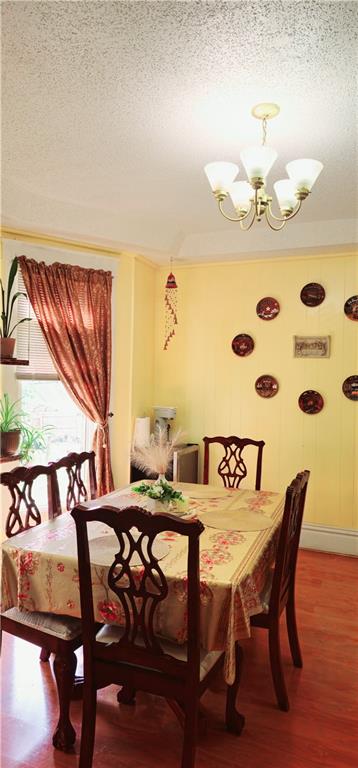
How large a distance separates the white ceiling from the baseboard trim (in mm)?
2529

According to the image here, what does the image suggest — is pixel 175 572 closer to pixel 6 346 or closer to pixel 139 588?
pixel 139 588

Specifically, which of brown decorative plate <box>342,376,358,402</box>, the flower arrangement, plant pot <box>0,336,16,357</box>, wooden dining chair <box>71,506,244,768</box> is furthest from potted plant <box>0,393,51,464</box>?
brown decorative plate <box>342,376,358,402</box>

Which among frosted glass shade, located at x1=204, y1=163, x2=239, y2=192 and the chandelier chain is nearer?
frosted glass shade, located at x1=204, y1=163, x2=239, y2=192

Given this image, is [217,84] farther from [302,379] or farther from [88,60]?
[302,379]

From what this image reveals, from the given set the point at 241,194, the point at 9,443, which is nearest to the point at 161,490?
the point at 9,443

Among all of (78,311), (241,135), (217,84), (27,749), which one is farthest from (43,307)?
(27,749)

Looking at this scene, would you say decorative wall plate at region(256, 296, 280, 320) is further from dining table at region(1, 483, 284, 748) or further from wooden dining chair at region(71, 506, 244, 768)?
wooden dining chair at region(71, 506, 244, 768)

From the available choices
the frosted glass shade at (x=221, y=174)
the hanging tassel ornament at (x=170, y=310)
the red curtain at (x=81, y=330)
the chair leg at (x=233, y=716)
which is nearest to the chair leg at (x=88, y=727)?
the chair leg at (x=233, y=716)

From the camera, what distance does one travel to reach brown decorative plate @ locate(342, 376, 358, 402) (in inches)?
162

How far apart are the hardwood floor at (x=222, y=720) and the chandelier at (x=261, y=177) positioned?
7.35ft

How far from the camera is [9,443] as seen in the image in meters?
3.23

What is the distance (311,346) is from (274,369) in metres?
0.37

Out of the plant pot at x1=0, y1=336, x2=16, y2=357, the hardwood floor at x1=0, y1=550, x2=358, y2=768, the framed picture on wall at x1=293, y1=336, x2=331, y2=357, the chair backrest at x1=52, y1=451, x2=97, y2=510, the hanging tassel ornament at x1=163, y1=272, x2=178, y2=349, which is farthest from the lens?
the hanging tassel ornament at x1=163, y1=272, x2=178, y2=349

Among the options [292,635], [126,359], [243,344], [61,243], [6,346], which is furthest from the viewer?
[243,344]
